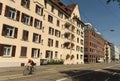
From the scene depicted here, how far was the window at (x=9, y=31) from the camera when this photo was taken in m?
29.2

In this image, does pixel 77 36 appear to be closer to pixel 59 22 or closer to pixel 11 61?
pixel 59 22

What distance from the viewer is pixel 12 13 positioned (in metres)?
31.6

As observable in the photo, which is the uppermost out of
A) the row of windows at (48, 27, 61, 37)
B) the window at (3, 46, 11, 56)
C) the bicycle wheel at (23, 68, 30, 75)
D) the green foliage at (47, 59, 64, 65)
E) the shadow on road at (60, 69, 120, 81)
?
the row of windows at (48, 27, 61, 37)

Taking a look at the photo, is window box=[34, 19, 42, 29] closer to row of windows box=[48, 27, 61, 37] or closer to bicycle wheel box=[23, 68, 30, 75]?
row of windows box=[48, 27, 61, 37]

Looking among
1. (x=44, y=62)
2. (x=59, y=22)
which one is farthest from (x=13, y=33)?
(x=59, y=22)

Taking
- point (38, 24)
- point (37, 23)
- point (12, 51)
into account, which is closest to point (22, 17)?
point (37, 23)

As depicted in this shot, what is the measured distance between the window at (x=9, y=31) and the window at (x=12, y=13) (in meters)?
1.79

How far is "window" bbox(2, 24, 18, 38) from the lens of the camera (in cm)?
2920

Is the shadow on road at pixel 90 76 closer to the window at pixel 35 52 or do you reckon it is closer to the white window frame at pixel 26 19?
the window at pixel 35 52

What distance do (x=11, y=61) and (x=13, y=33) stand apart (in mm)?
4629

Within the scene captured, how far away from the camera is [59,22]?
169ft

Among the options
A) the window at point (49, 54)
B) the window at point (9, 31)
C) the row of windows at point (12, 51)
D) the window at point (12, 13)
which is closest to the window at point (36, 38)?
the row of windows at point (12, 51)

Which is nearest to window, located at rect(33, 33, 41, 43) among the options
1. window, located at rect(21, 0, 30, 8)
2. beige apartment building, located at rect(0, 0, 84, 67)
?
beige apartment building, located at rect(0, 0, 84, 67)

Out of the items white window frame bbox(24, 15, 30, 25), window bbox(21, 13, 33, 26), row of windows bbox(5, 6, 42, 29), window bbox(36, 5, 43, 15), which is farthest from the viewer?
window bbox(36, 5, 43, 15)
